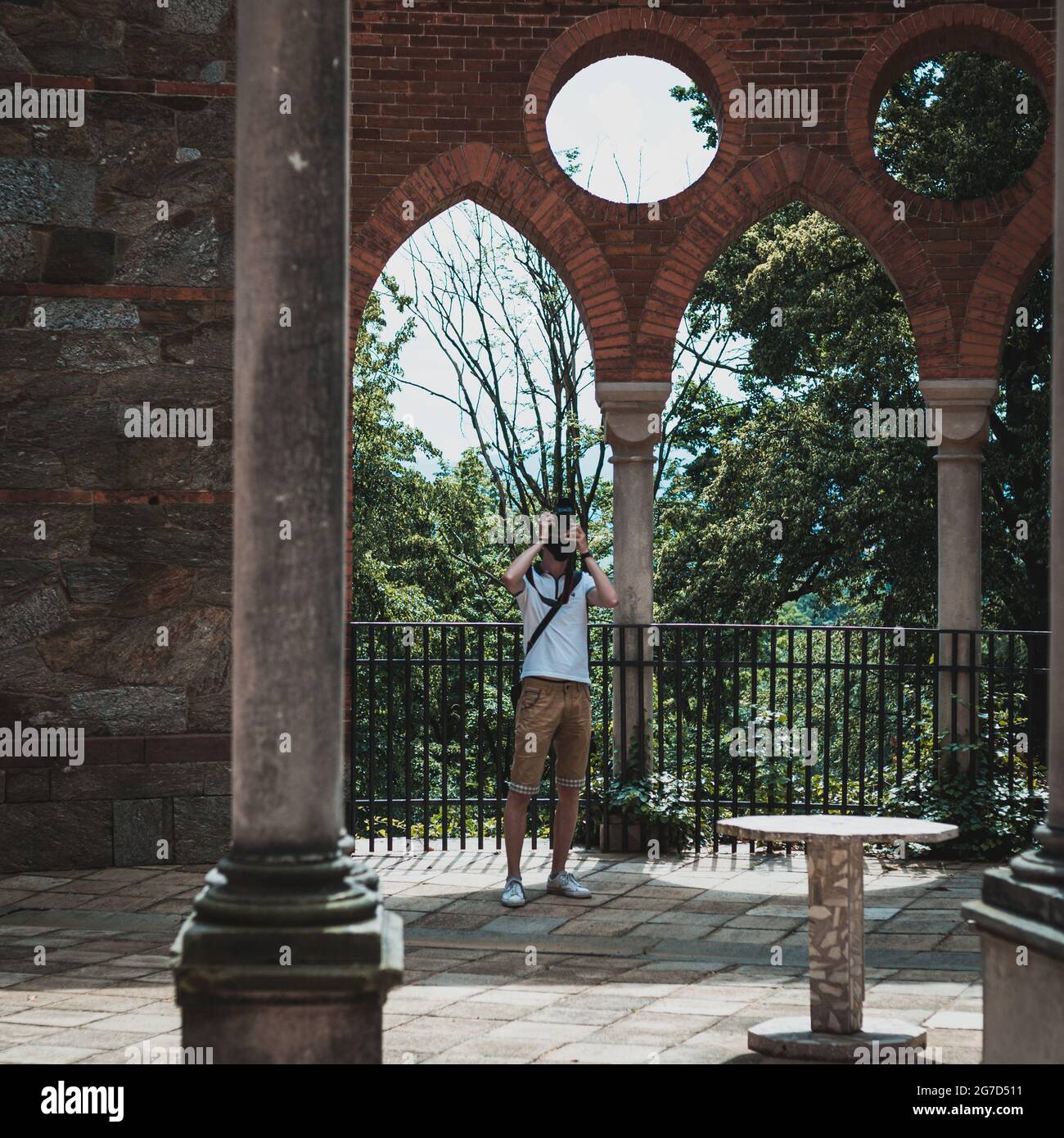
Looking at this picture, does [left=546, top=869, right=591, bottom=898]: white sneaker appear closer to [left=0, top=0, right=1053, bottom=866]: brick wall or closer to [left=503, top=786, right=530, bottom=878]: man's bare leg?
[left=503, top=786, right=530, bottom=878]: man's bare leg

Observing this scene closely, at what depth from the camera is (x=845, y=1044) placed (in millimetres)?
4910

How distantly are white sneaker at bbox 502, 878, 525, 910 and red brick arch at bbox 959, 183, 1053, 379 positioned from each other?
16.0 feet

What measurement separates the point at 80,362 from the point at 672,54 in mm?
4700

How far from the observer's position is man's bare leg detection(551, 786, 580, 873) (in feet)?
25.2

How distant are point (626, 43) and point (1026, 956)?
7807mm

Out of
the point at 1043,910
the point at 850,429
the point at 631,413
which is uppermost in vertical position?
the point at 850,429

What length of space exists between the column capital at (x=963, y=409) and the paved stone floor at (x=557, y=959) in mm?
2857

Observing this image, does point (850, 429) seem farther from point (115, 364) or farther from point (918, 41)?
point (115, 364)

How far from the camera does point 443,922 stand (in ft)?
24.3

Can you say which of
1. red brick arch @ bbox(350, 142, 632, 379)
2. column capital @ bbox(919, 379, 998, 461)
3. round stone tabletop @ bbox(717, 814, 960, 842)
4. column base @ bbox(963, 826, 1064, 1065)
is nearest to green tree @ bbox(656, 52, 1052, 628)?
column capital @ bbox(919, 379, 998, 461)

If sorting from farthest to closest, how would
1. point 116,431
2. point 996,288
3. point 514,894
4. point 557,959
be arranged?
point 996,288
point 116,431
point 514,894
point 557,959

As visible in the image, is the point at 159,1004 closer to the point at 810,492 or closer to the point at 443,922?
the point at 443,922

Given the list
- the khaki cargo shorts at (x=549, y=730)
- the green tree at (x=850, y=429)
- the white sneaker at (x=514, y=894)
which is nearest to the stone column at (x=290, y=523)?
the khaki cargo shorts at (x=549, y=730)

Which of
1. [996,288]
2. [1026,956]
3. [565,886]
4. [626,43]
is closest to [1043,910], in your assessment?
[1026,956]
